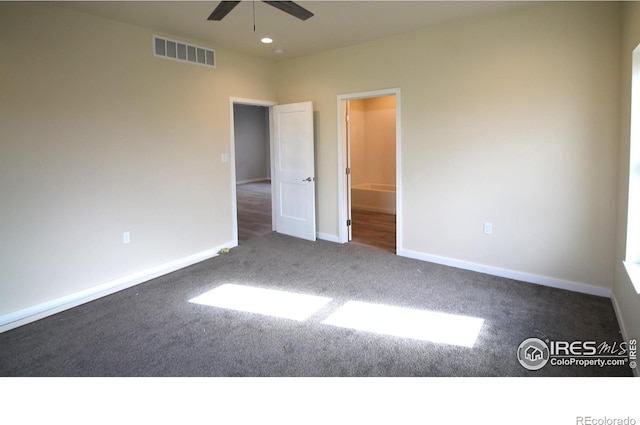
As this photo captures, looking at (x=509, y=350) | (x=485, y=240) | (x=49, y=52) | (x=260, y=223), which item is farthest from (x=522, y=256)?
(x=49, y=52)

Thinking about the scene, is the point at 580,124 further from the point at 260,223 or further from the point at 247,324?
the point at 260,223

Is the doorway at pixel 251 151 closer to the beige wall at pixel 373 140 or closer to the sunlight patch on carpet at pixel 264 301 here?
the beige wall at pixel 373 140

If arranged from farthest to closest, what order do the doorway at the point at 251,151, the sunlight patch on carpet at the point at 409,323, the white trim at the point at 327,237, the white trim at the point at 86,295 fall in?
1. the doorway at the point at 251,151
2. the white trim at the point at 327,237
3. the white trim at the point at 86,295
4. the sunlight patch on carpet at the point at 409,323

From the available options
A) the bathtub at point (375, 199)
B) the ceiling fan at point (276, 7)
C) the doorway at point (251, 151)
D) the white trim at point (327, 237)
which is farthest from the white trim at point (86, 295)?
the doorway at point (251, 151)

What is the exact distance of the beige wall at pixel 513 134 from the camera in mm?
3213

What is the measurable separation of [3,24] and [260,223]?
4253mm

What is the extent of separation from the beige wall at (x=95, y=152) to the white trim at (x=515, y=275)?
271 cm

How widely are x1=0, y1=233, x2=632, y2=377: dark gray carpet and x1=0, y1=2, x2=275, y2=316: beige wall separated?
49cm

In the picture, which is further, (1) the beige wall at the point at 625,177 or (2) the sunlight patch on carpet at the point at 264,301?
(2) the sunlight patch on carpet at the point at 264,301

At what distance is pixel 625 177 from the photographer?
9.15 feet

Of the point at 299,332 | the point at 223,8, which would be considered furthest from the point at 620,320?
the point at 223,8

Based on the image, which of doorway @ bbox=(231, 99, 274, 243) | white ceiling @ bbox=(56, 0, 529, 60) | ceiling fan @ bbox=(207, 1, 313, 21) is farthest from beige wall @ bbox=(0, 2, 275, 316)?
doorway @ bbox=(231, 99, 274, 243)

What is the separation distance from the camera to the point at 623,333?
2.63 meters

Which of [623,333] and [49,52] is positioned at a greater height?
[49,52]
